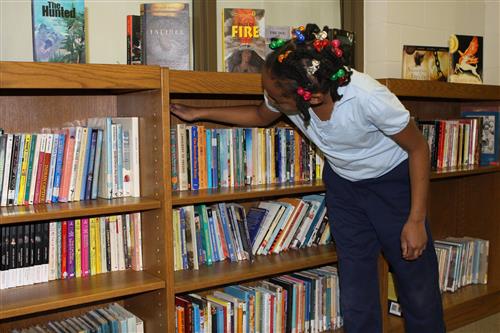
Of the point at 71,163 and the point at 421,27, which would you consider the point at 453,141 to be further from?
the point at 71,163

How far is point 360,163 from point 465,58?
48.7 inches

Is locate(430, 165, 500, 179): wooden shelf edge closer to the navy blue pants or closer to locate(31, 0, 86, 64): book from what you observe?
the navy blue pants

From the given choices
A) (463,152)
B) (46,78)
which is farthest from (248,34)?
(463,152)

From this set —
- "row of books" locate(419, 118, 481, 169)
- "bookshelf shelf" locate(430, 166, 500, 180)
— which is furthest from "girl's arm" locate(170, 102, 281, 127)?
"row of books" locate(419, 118, 481, 169)

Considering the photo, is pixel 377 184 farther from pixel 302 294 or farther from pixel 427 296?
pixel 302 294

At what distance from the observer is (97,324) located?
6.08 ft

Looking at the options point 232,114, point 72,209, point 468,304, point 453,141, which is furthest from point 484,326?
point 72,209

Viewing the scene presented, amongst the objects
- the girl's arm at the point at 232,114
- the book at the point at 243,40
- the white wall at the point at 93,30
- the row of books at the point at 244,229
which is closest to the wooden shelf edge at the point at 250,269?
the row of books at the point at 244,229

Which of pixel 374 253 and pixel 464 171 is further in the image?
pixel 464 171

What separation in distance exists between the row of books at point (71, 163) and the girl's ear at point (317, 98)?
0.58 meters

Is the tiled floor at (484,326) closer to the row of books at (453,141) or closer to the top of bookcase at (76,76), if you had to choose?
the row of books at (453,141)

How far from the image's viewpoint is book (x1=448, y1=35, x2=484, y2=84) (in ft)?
8.98

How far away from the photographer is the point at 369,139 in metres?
1.81

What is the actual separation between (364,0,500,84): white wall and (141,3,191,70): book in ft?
3.97
